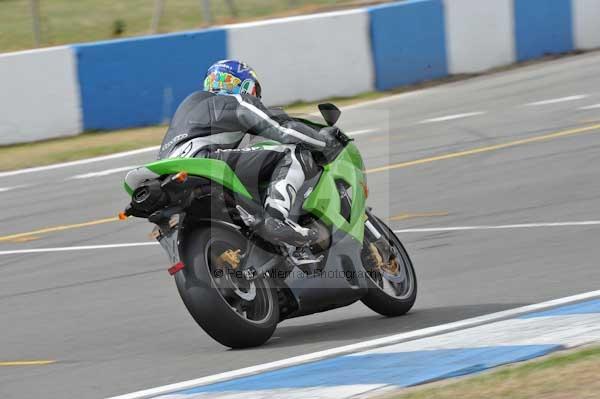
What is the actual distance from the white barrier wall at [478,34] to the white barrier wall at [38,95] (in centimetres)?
609

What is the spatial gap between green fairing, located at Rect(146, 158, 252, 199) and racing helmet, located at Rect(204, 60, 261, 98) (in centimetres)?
56

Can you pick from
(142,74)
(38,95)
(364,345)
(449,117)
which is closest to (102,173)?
(38,95)

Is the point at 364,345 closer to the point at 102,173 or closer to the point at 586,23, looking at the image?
the point at 102,173

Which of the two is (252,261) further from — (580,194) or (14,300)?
(580,194)

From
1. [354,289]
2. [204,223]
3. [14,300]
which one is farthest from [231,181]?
[14,300]

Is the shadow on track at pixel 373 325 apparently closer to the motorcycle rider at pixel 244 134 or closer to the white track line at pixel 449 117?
the motorcycle rider at pixel 244 134

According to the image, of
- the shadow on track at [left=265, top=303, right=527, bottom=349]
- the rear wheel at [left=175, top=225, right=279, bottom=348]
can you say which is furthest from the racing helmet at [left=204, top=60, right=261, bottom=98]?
the shadow on track at [left=265, top=303, right=527, bottom=349]

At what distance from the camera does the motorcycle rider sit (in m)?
6.99

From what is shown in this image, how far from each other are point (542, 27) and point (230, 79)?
558 inches

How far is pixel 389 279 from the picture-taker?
7785 millimetres

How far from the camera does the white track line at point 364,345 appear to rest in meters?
6.22

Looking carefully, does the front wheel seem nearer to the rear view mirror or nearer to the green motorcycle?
the green motorcycle

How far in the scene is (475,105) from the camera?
56.1ft

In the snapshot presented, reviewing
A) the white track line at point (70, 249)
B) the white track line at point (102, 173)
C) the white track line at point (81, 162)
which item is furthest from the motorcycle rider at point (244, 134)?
the white track line at point (81, 162)
